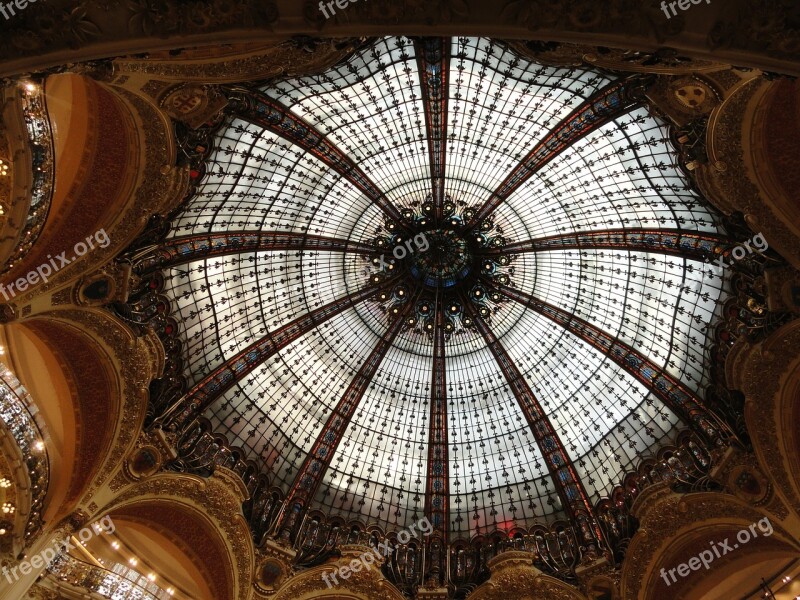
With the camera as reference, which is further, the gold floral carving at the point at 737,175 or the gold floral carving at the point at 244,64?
the gold floral carving at the point at 737,175

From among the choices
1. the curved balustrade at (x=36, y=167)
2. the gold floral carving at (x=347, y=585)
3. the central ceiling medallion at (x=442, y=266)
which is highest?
the central ceiling medallion at (x=442, y=266)

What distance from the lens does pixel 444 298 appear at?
21.6 metres

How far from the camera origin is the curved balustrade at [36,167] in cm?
1173

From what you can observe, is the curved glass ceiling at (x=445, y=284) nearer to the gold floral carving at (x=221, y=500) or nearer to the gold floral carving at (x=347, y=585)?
the gold floral carving at (x=221, y=500)

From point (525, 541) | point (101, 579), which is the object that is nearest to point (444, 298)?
point (525, 541)

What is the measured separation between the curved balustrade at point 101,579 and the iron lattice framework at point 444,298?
383cm

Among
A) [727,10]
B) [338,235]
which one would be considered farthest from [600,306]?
[727,10]

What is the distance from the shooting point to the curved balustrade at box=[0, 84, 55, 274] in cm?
1173

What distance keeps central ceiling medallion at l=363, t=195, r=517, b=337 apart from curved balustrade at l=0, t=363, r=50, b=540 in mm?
11648

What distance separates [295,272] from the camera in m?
20.5

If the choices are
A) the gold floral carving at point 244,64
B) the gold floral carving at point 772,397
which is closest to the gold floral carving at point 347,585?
the gold floral carving at point 772,397

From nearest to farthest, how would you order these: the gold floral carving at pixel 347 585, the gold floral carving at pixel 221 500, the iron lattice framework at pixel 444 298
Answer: the gold floral carving at pixel 221 500 < the iron lattice framework at pixel 444 298 < the gold floral carving at pixel 347 585

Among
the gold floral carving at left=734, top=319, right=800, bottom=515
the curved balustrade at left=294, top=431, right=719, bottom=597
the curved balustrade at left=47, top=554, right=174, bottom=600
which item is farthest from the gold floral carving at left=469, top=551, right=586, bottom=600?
the curved balustrade at left=47, top=554, right=174, bottom=600

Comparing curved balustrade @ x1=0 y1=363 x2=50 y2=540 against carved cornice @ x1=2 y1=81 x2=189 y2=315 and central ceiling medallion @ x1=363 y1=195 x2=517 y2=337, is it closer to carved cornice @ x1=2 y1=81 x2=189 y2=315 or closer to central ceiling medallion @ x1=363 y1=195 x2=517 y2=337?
carved cornice @ x1=2 y1=81 x2=189 y2=315
